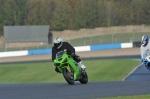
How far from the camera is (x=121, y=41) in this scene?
2413 inches

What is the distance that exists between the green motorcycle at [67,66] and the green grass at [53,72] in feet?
54.4

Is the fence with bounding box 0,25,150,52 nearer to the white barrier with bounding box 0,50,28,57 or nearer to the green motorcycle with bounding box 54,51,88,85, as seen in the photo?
the white barrier with bounding box 0,50,28,57

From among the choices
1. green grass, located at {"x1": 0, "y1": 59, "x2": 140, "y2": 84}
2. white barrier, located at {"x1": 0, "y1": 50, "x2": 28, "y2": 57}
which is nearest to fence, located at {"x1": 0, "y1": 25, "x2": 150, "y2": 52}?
white barrier, located at {"x1": 0, "y1": 50, "x2": 28, "y2": 57}

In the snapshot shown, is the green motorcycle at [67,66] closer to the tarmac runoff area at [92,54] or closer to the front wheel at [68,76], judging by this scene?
the front wheel at [68,76]

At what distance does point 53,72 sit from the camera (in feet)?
128

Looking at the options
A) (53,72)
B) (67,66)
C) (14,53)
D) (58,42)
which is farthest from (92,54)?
(67,66)

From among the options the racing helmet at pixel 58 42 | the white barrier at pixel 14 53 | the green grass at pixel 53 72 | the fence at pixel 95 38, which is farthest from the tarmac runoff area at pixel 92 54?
the racing helmet at pixel 58 42

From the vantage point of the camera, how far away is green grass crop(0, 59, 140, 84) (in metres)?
35.1

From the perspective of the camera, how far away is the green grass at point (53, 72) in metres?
35.1

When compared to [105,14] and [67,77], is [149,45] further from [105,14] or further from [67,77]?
[105,14]

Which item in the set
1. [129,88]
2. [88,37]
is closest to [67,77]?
[129,88]

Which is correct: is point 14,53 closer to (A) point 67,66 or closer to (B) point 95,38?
(B) point 95,38

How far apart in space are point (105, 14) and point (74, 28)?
240 inches

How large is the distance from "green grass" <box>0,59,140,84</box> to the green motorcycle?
16585mm
